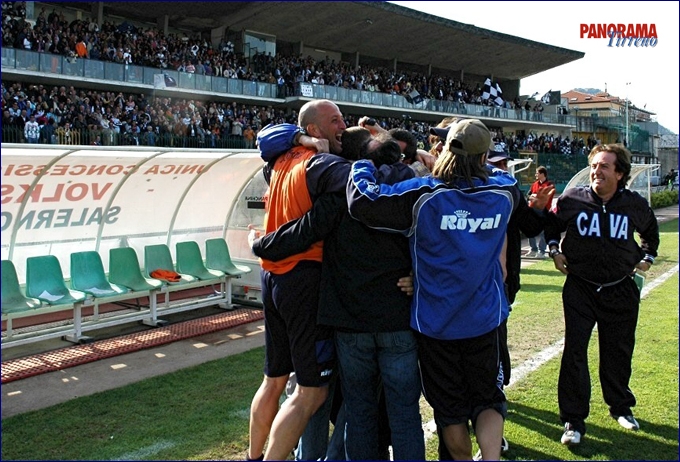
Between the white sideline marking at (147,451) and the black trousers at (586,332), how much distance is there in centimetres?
282

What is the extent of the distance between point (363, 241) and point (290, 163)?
2.16 feet

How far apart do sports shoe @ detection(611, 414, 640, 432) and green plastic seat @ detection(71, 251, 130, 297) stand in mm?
5744

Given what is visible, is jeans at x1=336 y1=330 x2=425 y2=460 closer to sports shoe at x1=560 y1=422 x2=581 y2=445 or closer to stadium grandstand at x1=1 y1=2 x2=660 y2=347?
sports shoe at x1=560 y1=422 x2=581 y2=445

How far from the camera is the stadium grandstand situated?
826cm

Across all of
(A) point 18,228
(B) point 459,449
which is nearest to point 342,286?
(B) point 459,449

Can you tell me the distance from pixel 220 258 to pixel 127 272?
1.63 meters

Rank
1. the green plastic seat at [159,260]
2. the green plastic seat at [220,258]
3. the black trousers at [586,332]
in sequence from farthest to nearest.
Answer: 1. the green plastic seat at [220,258]
2. the green plastic seat at [159,260]
3. the black trousers at [586,332]

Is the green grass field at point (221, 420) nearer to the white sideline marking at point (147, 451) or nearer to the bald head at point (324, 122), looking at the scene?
the white sideline marking at point (147, 451)

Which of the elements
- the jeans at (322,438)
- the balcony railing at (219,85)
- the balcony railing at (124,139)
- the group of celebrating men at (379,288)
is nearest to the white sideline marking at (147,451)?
the group of celebrating men at (379,288)

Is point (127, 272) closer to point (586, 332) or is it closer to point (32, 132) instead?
point (586, 332)

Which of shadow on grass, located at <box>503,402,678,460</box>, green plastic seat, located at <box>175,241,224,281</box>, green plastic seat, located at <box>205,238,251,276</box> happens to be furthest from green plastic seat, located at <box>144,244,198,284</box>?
shadow on grass, located at <box>503,402,678,460</box>

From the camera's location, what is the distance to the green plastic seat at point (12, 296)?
6.67m

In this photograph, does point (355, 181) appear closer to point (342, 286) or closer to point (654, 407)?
point (342, 286)

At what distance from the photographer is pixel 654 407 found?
4.94m
